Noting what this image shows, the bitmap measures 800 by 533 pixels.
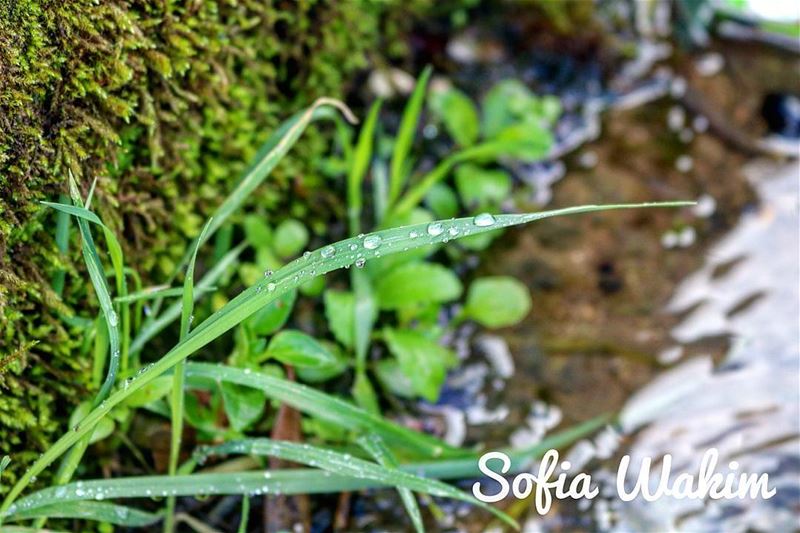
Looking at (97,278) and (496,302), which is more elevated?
(496,302)

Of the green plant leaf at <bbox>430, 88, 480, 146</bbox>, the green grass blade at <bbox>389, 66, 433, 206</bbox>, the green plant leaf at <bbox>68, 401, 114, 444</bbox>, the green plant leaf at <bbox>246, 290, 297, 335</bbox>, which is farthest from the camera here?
the green plant leaf at <bbox>430, 88, 480, 146</bbox>

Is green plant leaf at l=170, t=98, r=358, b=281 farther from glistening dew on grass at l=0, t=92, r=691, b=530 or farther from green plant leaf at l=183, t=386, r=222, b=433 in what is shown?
green plant leaf at l=183, t=386, r=222, b=433

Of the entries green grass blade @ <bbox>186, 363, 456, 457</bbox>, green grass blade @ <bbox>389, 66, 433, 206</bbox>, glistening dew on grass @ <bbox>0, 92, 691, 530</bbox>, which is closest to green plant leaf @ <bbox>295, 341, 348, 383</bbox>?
glistening dew on grass @ <bbox>0, 92, 691, 530</bbox>

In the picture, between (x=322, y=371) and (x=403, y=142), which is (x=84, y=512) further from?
(x=403, y=142)

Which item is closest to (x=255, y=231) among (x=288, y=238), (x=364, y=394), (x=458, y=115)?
(x=288, y=238)

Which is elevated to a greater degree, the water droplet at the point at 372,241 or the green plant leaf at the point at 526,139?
the green plant leaf at the point at 526,139

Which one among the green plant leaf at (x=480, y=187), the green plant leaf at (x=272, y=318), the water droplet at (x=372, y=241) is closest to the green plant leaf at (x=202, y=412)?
the green plant leaf at (x=272, y=318)

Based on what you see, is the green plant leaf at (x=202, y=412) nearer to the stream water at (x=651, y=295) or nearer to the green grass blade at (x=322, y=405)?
the green grass blade at (x=322, y=405)
